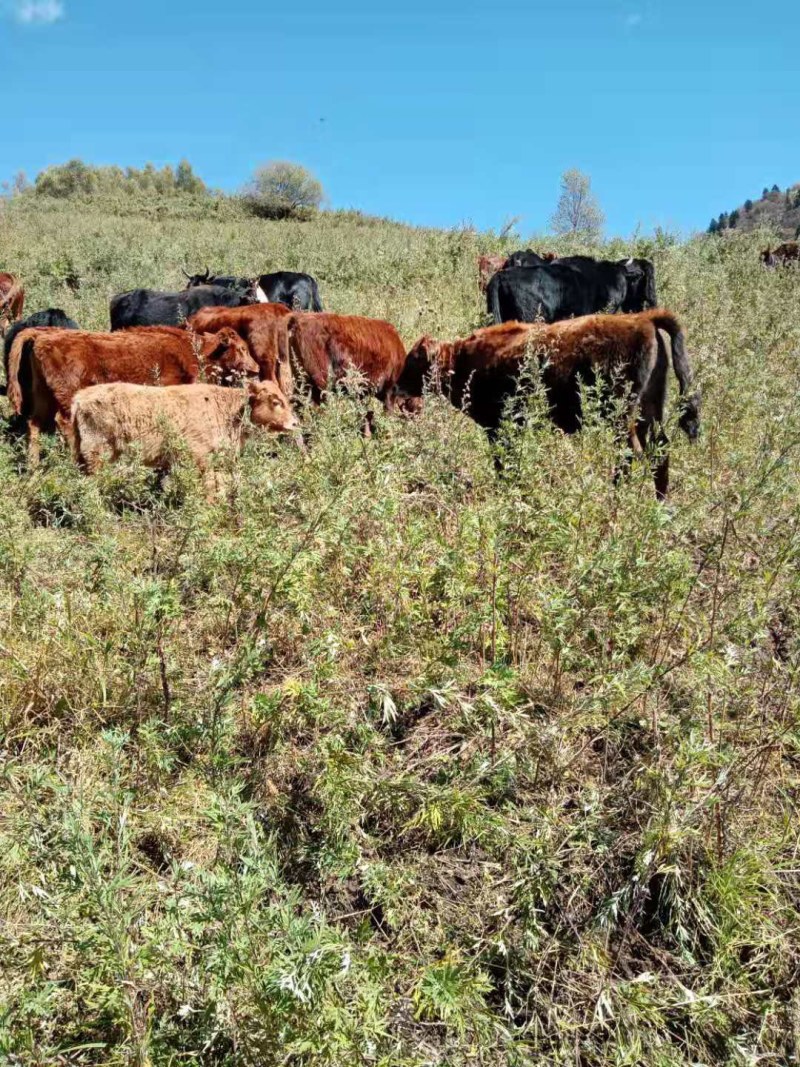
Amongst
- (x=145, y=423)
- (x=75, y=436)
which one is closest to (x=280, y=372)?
(x=145, y=423)

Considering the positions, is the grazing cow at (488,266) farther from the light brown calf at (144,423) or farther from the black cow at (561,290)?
the light brown calf at (144,423)

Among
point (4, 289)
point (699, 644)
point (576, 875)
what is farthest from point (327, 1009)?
point (4, 289)

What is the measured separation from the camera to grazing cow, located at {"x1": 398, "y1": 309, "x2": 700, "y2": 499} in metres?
5.80

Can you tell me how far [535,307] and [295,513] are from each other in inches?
278

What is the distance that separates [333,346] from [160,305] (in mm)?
4164

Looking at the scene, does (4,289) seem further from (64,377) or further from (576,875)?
(576,875)

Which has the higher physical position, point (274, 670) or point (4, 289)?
point (4, 289)

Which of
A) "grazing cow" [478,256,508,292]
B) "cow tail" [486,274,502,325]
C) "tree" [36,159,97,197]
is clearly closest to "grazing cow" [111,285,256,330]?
"cow tail" [486,274,502,325]

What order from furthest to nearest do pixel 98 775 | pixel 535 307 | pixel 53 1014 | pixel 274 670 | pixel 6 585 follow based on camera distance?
pixel 535 307 → pixel 6 585 → pixel 274 670 → pixel 98 775 → pixel 53 1014

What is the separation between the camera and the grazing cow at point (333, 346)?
802 cm

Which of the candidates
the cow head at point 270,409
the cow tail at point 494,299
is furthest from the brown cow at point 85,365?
the cow tail at point 494,299

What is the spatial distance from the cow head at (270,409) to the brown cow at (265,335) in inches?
32.5

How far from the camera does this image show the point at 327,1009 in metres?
1.95

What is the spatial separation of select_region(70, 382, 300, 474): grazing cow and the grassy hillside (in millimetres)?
1102
